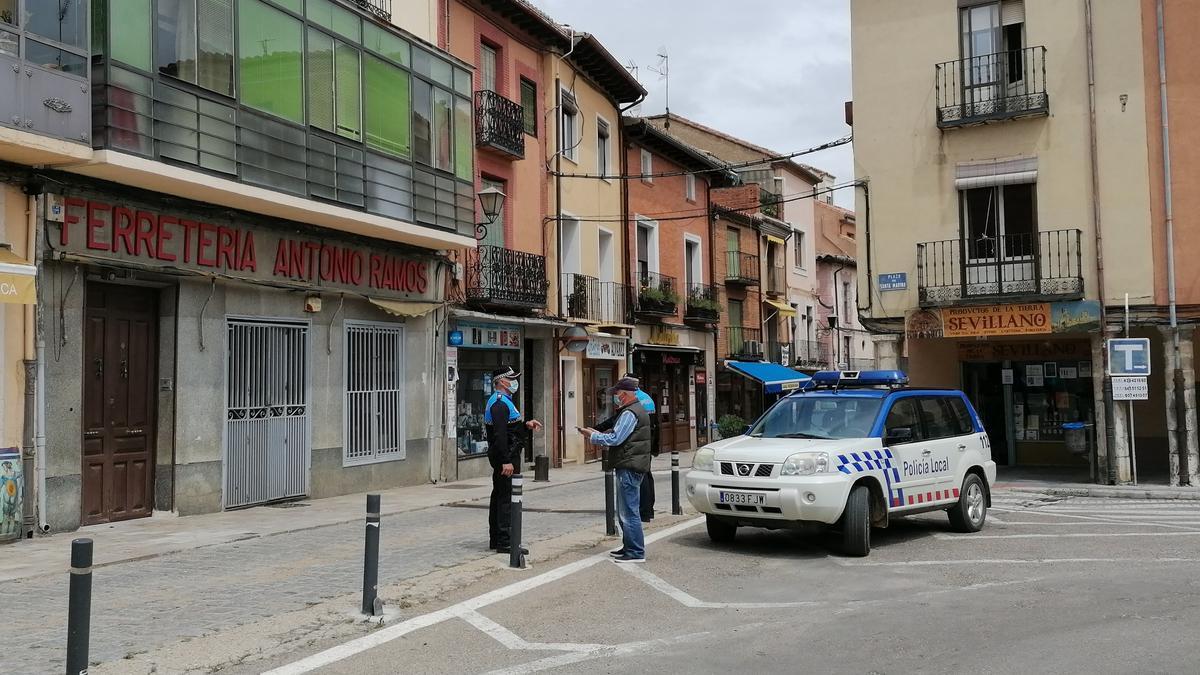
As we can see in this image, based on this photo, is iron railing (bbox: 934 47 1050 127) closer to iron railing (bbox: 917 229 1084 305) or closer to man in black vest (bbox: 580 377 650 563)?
iron railing (bbox: 917 229 1084 305)

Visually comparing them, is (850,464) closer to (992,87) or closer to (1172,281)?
(1172,281)

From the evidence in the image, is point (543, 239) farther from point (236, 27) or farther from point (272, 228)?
point (236, 27)

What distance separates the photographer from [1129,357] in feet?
57.9

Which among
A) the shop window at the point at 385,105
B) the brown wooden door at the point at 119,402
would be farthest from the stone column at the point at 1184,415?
the brown wooden door at the point at 119,402

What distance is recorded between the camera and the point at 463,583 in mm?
8844

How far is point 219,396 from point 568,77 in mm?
13849

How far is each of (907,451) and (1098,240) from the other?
32.9 feet

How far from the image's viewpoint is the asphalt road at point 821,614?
618 cm

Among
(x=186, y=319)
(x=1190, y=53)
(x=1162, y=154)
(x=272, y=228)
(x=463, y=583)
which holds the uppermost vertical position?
(x=1190, y=53)

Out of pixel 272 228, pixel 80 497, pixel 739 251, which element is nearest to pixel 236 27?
pixel 272 228

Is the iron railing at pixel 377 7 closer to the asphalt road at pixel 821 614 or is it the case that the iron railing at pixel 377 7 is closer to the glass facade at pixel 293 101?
the glass facade at pixel 293 101

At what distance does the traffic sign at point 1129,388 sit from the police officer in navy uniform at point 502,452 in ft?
39.8

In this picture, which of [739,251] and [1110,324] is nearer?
[1110,324]

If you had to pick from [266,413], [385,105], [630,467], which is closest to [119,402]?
[266,413]
